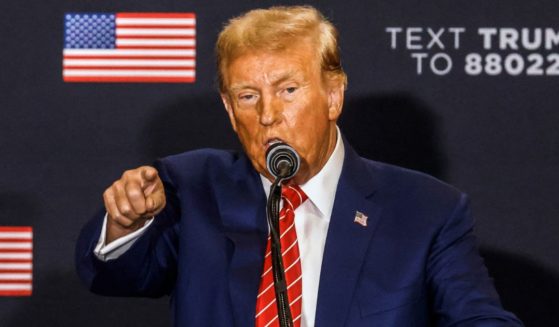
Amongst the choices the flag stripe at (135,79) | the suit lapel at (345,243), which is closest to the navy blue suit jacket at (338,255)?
the suit lapel at (345,243)

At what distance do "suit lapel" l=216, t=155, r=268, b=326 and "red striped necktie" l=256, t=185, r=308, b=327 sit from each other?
15mm

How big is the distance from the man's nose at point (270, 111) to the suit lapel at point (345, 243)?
0.86 ft

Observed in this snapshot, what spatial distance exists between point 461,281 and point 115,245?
72 cm

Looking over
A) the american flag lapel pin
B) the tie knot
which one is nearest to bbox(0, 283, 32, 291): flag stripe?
the tie knot

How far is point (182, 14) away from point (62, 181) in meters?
0.65

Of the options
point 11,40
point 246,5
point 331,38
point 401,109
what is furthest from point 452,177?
point 11,40

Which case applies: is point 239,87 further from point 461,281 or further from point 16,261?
A: point 16,261

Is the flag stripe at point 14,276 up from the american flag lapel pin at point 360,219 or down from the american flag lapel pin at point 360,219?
down

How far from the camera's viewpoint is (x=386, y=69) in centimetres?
342

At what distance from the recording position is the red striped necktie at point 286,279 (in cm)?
228

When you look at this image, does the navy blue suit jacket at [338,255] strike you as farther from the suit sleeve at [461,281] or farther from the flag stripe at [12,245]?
the flag stripe at [12,245]

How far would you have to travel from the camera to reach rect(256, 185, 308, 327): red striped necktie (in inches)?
89.7

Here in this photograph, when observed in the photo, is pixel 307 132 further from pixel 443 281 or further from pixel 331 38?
pixel 443 281

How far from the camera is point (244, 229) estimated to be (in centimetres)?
240
